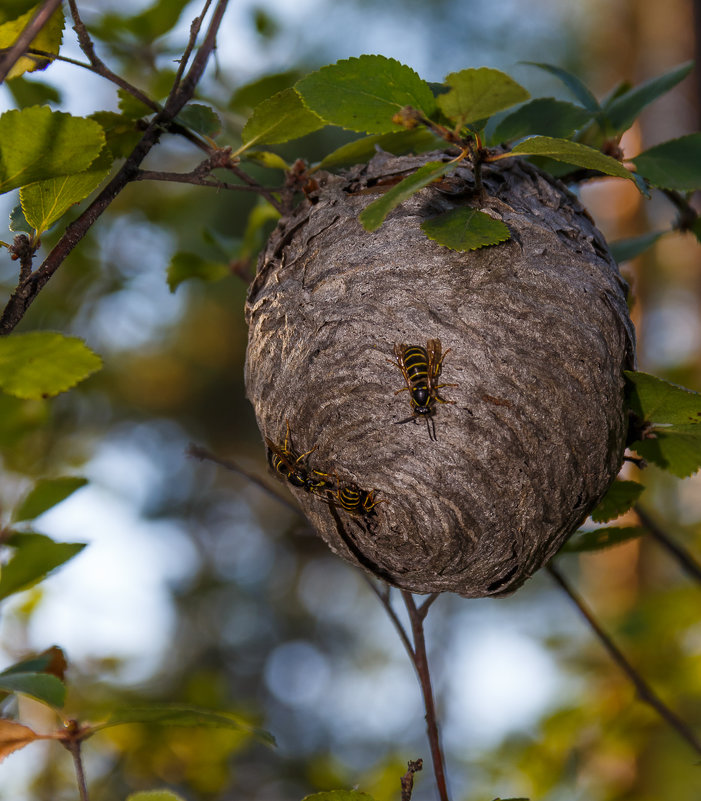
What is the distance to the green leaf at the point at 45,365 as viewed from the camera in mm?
1077

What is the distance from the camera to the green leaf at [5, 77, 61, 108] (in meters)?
1.96

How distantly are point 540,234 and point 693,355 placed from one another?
5.47 metres

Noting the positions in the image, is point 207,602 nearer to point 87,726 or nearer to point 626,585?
point 626,585

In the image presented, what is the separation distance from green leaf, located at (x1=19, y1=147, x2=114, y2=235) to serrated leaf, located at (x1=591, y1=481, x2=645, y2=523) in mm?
1349

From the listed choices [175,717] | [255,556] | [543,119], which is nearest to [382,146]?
[543,119]

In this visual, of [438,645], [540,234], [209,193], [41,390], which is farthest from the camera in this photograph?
[209,193]

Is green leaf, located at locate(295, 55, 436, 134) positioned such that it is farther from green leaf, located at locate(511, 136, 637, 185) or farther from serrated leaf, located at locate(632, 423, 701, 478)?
serrated leaf, located at locate(632, 423, 701, 478)

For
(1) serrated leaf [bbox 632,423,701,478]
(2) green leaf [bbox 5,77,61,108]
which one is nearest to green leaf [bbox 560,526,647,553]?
(1) serrated leaf [bbox 632,423,701,478]

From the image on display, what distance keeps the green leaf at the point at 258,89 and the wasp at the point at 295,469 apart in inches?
48.9

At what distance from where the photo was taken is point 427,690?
1.77 meters

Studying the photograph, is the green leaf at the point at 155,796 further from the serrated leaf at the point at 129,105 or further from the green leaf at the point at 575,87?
the green leaf at the point at 575,87

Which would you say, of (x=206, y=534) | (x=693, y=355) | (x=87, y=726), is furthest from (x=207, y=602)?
(x=87, y=726)

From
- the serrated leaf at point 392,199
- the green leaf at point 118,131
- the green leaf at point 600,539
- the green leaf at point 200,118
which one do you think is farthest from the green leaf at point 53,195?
the green leaf at point 600,539

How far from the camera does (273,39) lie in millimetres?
3086
